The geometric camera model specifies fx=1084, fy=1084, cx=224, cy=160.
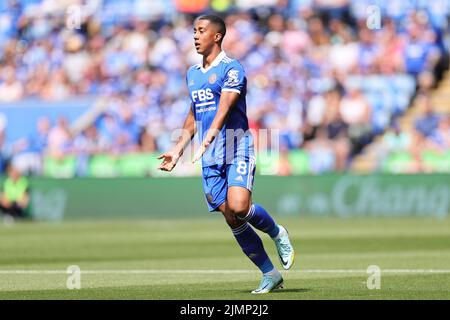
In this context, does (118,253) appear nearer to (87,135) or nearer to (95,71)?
(87,135)

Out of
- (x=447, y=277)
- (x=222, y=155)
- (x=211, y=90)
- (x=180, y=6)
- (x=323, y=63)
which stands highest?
(x=180, y=6)

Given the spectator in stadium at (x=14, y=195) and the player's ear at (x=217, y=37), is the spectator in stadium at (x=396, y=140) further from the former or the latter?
the player's ear at (x=217, y=37)

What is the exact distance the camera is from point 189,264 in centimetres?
1448

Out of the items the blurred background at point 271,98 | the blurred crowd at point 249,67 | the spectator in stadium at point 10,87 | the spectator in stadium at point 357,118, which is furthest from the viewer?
the spectator in stadium at point 10,87

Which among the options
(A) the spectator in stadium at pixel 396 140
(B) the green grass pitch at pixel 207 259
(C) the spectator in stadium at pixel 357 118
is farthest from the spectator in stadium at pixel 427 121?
(B) the green grass pitch at pixel 207 259

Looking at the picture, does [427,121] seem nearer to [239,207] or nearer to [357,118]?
[357,118]

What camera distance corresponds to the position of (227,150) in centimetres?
1022

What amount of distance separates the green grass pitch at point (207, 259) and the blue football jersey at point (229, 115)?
131 cm

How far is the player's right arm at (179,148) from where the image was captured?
394 inches

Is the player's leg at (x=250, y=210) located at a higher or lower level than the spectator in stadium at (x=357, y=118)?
lower

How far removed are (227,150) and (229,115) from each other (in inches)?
13.2

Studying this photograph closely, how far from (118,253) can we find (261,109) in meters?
11.1

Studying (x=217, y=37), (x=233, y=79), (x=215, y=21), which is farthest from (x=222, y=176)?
(x=215, y=21)
